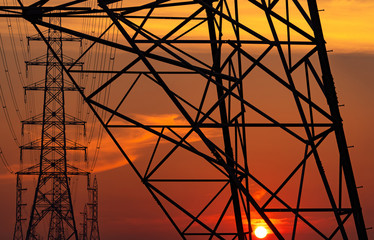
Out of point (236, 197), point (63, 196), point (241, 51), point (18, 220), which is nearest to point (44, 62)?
point (63, 196)

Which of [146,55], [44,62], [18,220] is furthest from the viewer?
[18,220]

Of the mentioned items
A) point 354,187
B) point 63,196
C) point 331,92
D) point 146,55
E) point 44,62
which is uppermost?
point 44,62

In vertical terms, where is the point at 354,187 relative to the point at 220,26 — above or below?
below

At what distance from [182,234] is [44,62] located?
151ft

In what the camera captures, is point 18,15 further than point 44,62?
No

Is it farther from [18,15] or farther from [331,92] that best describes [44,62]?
[331,92]

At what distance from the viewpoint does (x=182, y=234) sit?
25922 millimetres

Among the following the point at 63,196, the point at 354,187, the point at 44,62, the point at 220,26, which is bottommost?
the point at 354,187

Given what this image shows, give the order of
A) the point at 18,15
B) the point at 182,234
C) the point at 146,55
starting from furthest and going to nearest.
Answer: the point at 182,234
the point at 18,15
the point at 146,55

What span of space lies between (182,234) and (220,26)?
607 cm

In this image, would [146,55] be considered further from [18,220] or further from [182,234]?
[18,220]

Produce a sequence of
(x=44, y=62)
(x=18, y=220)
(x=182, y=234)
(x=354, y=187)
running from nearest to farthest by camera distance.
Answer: (x=354, y=187), (x=182, y=234), (x=44, y=62), (x=18, y=220)

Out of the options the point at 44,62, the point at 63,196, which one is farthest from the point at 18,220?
the point at 44,62

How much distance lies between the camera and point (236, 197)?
2702cm
